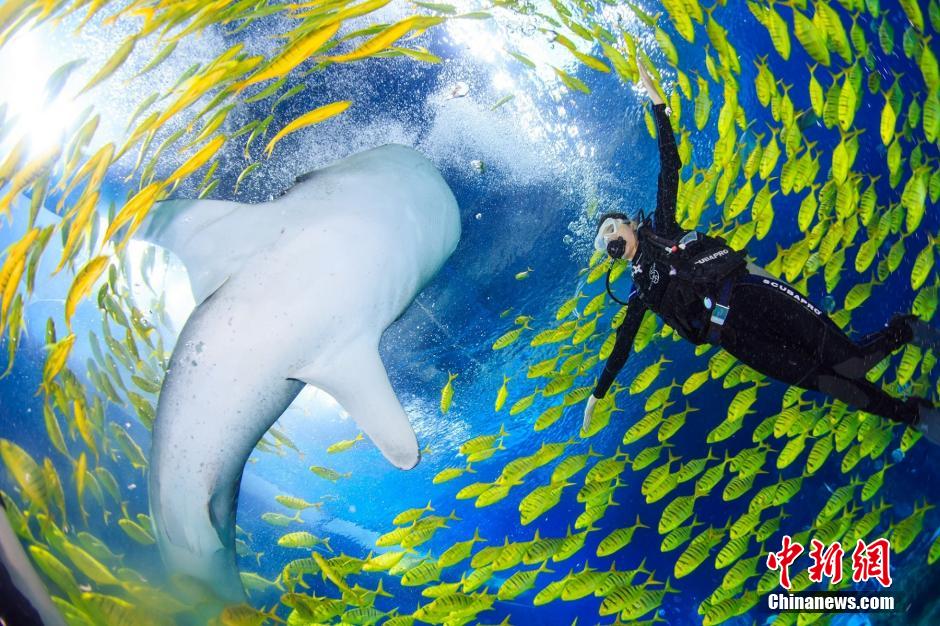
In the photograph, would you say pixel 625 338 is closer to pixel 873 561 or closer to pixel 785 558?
pixel 785 558

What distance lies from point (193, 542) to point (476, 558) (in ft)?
6.99

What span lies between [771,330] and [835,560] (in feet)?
12.6

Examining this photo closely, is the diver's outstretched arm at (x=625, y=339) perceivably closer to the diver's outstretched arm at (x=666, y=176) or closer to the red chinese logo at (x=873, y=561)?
the diver's outstretched arm at (x=666, y=176)

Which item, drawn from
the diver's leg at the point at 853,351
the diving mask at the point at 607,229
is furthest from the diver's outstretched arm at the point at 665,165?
the diver's leg at the point at 853,351

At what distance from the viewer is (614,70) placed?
3861 mm

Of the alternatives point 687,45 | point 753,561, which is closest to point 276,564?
point 753,561

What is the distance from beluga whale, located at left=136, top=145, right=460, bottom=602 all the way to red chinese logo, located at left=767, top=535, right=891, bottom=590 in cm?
544

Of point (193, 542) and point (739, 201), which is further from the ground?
point (193, 542)

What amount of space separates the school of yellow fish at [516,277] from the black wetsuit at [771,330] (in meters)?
0.66

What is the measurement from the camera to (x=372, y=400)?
2.53 m

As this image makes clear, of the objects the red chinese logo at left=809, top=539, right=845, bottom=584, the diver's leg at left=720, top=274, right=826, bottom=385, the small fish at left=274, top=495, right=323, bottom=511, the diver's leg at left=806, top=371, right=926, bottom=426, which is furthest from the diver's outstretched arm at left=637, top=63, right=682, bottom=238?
the red chinese logo at left=809, top=539, right=845, bottom=584

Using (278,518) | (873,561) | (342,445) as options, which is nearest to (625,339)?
Answer: (342,445)

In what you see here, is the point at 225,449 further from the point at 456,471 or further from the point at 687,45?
the point at 687,45

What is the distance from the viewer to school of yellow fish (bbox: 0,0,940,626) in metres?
2.66
